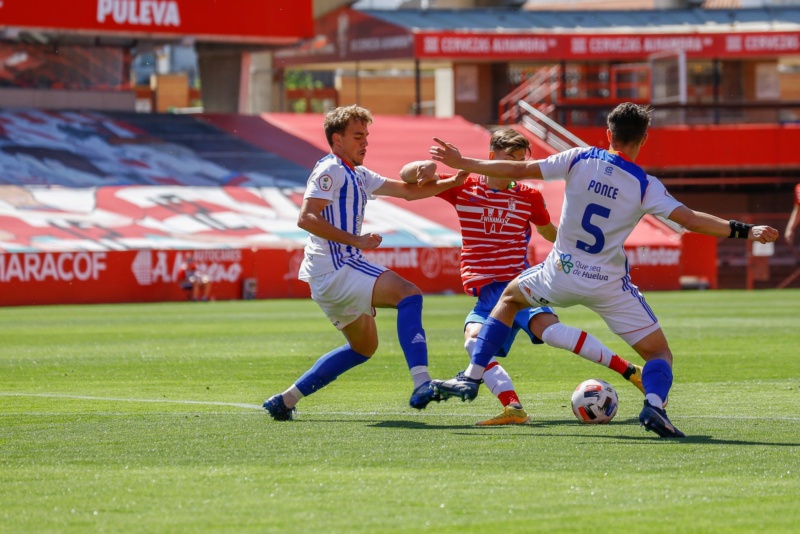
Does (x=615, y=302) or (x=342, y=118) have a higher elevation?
(x=342, y=118)

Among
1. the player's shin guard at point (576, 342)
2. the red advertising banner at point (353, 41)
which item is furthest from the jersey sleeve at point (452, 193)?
the red advertising banner at point (353, 41)

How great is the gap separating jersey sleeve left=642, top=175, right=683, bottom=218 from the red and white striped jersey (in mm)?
1297

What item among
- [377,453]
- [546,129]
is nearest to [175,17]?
[546,129]

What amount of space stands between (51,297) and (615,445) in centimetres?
2362

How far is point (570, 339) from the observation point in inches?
327

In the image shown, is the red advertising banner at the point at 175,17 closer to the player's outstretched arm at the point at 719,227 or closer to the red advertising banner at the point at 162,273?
the red advertising banner at the point at 162,273

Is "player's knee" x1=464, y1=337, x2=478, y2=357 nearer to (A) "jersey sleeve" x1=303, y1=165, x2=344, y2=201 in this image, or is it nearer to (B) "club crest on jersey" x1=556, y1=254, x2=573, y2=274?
(B) "club crest on jersey" x1=556, y1=254, x2=573, y2=274

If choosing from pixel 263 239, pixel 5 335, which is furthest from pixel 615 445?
pixel 263 239

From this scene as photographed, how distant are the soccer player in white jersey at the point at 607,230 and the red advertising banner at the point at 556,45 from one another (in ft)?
125

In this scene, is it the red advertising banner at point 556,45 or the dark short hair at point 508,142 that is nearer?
the dark short hair at point 508,142

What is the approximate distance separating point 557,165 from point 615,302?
0.88 meters

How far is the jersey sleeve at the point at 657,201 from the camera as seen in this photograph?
7.33 m

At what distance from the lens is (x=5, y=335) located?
18.3 meters

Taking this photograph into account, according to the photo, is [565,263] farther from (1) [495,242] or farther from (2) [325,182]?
(2) [325,182]
